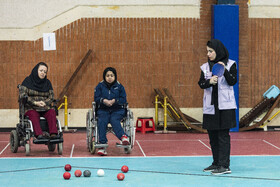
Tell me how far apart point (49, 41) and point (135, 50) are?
183cm

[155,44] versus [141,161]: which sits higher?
[155,44]

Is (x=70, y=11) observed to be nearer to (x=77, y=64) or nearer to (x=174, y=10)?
(x=77, y=64)

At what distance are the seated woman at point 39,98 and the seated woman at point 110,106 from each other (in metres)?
0.68

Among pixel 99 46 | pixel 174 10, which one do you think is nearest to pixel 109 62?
pixel 99 46

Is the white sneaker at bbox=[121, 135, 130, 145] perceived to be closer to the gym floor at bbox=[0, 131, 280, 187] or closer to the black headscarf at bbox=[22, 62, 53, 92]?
the gym floor at bbox=[0, 131, 280, 187]

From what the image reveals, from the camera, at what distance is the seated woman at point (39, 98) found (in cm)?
753

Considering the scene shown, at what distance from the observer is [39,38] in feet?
35.7

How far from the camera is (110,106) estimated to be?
780 centimetres

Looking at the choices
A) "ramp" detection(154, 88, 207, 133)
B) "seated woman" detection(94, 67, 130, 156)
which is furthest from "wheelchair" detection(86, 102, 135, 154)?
"ramp" detection(154, 88, 207, 133)

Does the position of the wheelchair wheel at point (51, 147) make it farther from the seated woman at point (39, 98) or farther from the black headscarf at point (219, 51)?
the black headscarf at point (219, 51)

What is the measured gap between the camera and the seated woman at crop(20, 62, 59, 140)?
7.53m

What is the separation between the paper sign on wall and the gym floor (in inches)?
83.4

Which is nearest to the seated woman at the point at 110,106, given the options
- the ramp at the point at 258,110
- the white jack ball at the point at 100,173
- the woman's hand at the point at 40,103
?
the woman's hand at the point at 40,103

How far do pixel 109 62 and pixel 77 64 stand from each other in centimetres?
68
